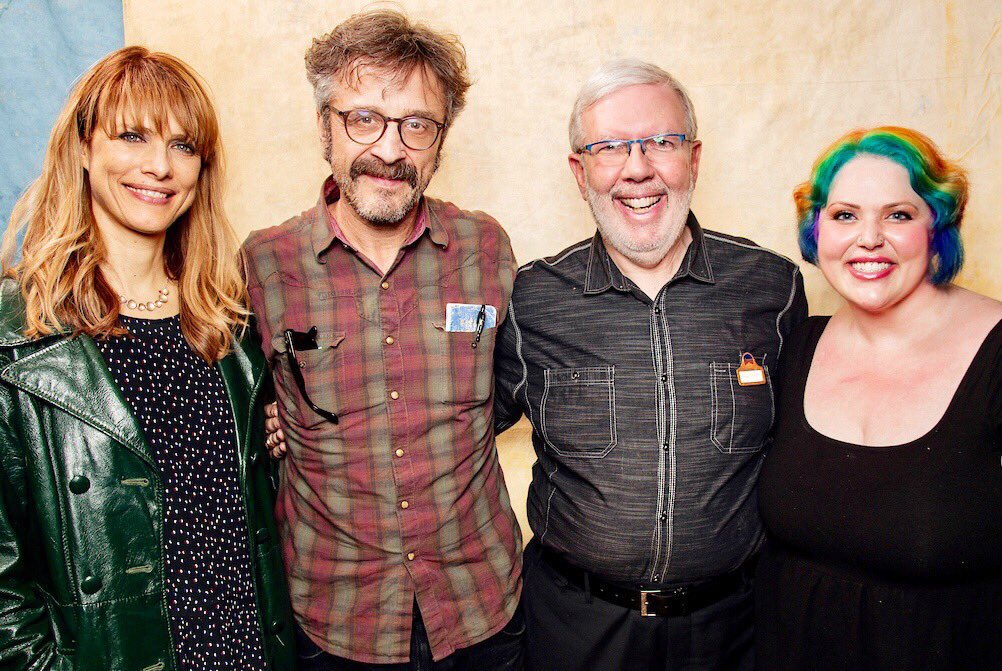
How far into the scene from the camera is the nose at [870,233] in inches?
70.9

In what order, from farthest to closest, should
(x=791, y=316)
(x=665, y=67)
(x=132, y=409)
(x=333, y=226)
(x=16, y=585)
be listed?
(x=665, y=67), (x=791, y=316), (x=333, y=226), (x=132, y=409), (x=16, y=585)

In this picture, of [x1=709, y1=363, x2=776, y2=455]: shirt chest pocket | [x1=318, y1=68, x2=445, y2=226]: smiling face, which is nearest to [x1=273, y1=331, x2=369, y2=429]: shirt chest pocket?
[x1=318, y1=68, x2=445, y2=226]: smiling face

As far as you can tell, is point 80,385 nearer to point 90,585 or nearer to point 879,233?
point 90,585

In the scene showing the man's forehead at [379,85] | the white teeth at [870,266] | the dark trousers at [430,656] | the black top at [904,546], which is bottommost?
the dark trousers at [430,656]

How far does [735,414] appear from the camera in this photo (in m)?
1.99

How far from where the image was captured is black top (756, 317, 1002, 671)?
5.29 feet

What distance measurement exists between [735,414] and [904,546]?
49cm

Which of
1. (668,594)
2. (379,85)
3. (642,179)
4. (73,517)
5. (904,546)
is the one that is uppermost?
(379,85)

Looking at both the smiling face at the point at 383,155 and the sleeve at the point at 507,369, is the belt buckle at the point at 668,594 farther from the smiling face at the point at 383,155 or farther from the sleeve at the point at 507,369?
the smiling face at the point at 383,155

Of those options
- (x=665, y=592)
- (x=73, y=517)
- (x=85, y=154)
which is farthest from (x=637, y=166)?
(x=73, y=517)

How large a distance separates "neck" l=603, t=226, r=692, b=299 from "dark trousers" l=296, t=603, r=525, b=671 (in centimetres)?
94

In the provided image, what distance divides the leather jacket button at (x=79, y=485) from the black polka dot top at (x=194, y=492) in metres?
0.13

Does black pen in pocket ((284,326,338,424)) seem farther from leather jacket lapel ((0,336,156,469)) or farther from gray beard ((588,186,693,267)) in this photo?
gray beard ((588,186,693,267))

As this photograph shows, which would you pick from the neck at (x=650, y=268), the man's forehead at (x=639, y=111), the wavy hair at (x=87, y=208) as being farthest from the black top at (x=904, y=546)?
the wavy hair at (x=87, y=208)
